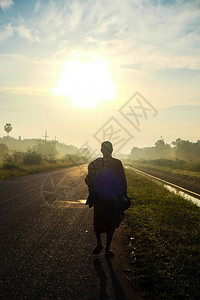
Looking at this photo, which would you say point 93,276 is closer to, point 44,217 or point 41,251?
point 41,251

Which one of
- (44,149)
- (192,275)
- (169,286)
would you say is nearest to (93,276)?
(169,286)

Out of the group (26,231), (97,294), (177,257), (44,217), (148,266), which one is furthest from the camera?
(44,217)

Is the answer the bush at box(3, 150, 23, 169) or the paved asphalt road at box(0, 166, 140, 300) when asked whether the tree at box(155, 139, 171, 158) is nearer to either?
the bush at box(3, 150, 23, 169)

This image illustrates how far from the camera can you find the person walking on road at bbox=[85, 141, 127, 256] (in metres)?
5.07

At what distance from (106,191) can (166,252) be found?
1.72 metres

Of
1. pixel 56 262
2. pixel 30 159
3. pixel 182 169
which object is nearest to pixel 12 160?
pixel 30 159

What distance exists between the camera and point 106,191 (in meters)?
5.12

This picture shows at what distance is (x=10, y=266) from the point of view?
13.3ft

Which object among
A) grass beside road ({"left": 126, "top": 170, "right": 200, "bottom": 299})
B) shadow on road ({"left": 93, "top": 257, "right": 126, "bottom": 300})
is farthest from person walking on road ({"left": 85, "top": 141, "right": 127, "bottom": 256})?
grass beside road ({"left": 126, "top": 170, "right": 200, "bottom": 299})

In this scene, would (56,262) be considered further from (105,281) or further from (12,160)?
(12,160)

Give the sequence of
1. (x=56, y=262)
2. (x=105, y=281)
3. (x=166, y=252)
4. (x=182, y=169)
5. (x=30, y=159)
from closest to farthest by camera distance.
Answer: (x=105, y=281), (x=56, y=262), (x=166, y=252), (x=30, y=159), (x=182, y=169)

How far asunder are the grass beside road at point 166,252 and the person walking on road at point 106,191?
0.82 meters

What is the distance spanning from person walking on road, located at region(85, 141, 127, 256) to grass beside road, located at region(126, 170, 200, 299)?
82 centimetres

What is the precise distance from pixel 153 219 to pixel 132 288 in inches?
163
